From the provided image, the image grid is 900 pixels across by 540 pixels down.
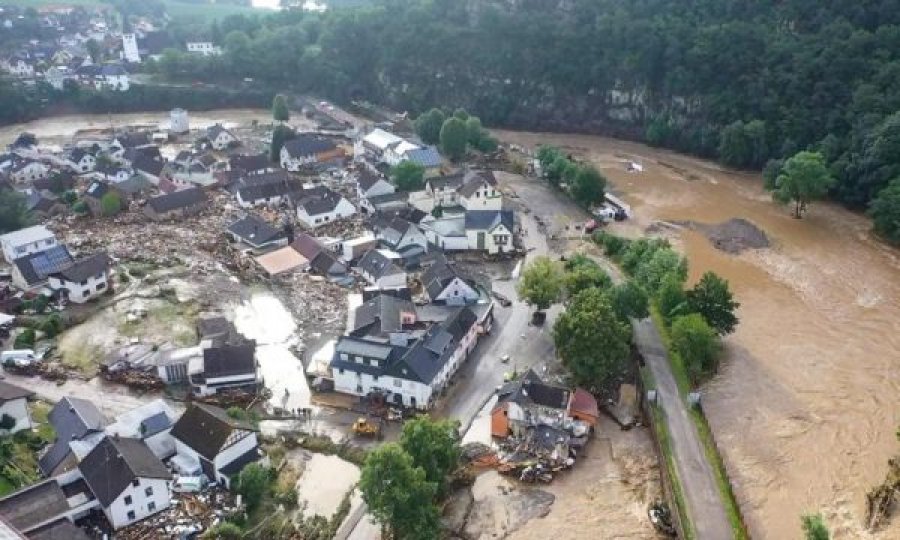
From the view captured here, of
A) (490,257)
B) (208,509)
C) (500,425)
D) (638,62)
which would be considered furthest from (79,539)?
(638,62)

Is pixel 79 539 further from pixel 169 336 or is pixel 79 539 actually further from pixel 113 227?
pixel 113 227

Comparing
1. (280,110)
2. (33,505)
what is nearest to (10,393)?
(33,505)

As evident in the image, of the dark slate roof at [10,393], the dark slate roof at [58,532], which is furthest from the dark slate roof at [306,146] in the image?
the dark slate roof at [58,532]

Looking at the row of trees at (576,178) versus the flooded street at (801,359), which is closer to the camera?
the flooded street at (801,359)

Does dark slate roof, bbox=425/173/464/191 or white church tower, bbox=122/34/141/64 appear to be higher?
white church tower, bbox=122/34/141/64

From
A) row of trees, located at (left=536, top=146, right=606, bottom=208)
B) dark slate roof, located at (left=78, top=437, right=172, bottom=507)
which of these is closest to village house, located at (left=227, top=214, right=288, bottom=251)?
row of trees, located at (left=536, top=146, right=606, bottom=208)

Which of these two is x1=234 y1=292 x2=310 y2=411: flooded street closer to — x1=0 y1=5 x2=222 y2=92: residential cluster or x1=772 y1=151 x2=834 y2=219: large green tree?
x1=772 y1=151 x2=834 y2=219: large green tree

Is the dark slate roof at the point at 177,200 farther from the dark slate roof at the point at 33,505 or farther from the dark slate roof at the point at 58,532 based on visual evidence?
the dark slate roof at the point at 58,532
